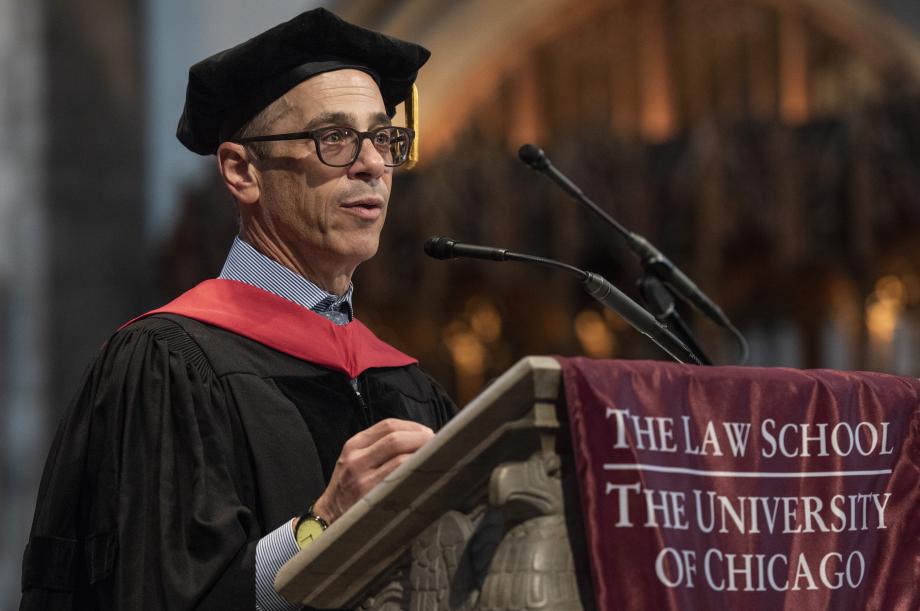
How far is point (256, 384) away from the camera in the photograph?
2738mm

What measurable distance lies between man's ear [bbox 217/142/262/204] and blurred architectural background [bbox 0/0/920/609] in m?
7.38

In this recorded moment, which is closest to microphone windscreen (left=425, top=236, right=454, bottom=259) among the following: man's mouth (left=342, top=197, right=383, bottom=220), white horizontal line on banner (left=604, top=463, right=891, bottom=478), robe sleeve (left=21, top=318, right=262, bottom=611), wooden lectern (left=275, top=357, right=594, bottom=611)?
man's mouth (left=342, top=197, right=383, bottom=220)

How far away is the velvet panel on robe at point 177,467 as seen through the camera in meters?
2.44

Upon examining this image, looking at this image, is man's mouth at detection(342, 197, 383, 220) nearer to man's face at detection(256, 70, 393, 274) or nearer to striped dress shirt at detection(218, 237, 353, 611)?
man's face at detection(256, 70, 393, 274)

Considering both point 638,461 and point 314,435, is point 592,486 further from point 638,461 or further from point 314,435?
point 314,435

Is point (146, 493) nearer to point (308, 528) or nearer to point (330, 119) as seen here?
point (308, 528)

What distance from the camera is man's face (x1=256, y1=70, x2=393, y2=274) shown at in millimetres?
2910

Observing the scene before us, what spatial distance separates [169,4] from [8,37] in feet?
4.90

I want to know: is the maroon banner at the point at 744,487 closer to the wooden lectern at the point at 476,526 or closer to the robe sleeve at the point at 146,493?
the wooden lectern at the point at 476,526

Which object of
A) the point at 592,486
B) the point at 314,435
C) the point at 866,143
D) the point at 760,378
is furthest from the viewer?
the point at 866,143

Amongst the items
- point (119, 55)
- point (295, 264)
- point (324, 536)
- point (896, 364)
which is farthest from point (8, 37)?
point (324, 536)

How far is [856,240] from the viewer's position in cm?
1012

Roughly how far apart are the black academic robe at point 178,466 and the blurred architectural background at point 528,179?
24.6 ft

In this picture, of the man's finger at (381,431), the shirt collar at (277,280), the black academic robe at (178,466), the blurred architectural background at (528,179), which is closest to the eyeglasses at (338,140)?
the shirt collar at (277,280)
